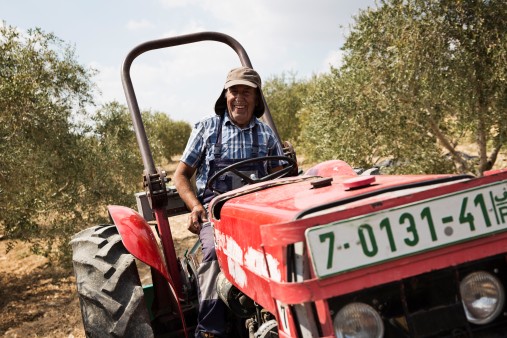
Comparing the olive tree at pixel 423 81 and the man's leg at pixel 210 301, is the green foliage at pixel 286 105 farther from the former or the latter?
the man's leg at pixel 210 301

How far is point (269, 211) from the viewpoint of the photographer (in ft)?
7.38

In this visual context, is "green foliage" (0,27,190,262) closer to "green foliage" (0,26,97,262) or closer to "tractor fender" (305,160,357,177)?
"green foliage" (0,26,97,262)

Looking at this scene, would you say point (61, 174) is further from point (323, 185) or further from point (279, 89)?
point (279, 89)

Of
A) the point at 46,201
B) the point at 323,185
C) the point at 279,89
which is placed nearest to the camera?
Answer: the point at 323,185

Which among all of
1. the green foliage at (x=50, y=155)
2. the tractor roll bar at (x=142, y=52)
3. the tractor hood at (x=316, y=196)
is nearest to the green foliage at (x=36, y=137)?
the green foliage at (x=50, y=155)

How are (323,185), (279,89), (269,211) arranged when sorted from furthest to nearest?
(279,89) → (323,185) → (269,211)

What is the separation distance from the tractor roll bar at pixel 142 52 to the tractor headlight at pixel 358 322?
2.18 metres

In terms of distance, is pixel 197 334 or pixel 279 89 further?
pixel 279 89

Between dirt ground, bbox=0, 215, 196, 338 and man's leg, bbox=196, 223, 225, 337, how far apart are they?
3.57 metres

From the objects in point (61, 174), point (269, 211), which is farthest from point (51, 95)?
point (269, 211)

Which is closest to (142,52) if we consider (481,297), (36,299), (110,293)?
(110,293)

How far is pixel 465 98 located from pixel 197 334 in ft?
24.4

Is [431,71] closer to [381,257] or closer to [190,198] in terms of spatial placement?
[190,198]

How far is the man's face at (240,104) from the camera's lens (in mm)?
Result: 3912
